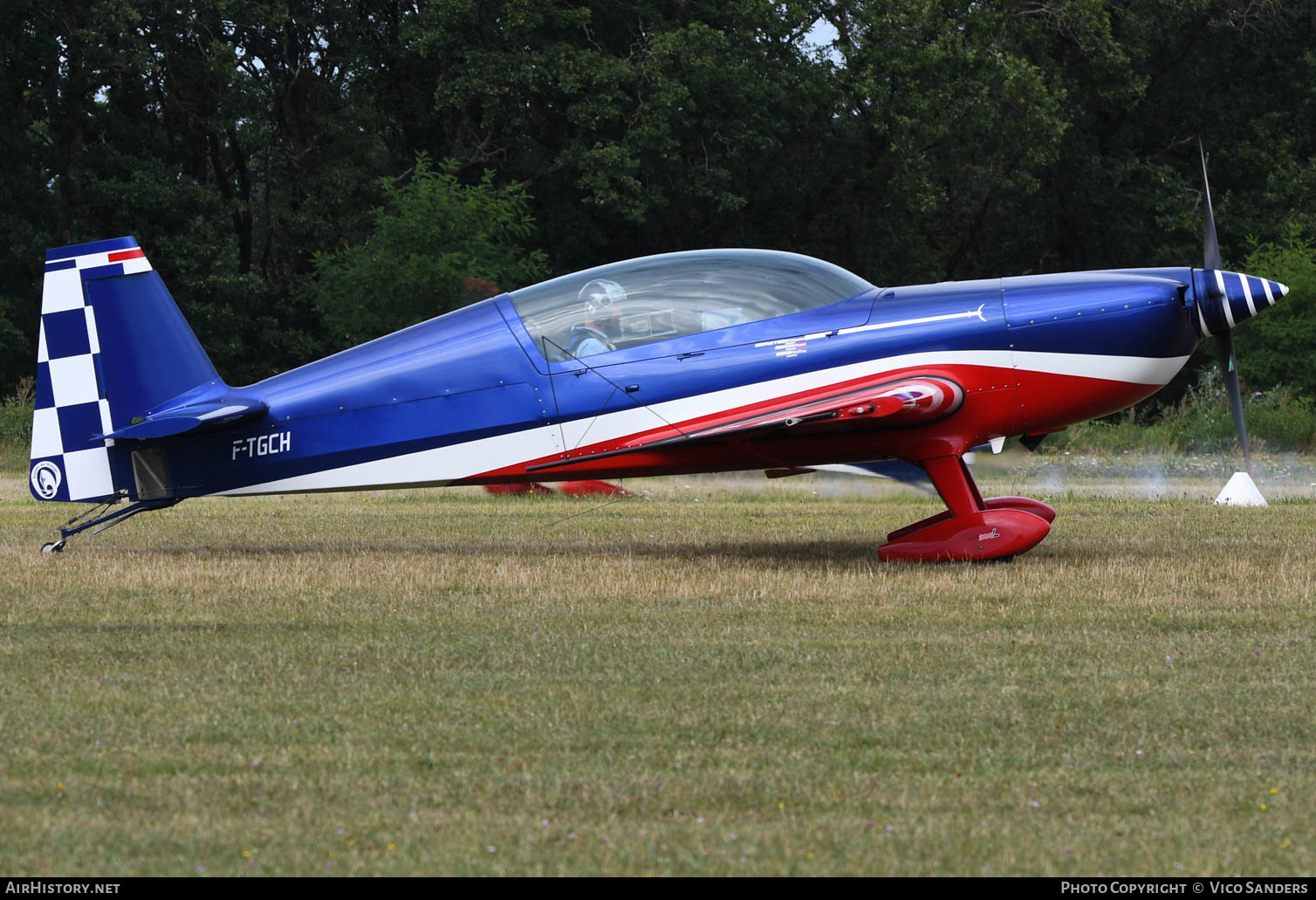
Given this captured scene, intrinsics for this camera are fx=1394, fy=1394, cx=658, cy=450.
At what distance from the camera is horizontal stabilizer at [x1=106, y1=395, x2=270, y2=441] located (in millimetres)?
10375

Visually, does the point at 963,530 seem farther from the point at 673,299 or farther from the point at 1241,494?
the point at 1241,494

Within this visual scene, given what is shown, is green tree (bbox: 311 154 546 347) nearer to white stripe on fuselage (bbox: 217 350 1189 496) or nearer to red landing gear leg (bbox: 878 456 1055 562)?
white stripe on fuselage (bbox: 217 350 1189 496)

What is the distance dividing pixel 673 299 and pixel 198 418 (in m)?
3.66

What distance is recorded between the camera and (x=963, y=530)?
10.2 m

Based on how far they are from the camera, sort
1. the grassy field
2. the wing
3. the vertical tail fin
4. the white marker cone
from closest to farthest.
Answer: the grassy field → the wing → the vertical tail fin → the white marker cone

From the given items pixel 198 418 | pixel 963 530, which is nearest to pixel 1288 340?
pixel 963 530

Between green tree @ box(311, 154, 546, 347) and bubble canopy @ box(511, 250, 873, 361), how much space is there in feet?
41.0

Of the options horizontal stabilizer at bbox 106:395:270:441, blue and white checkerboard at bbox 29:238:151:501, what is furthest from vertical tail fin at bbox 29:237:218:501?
horizontal stabilizer at bbox 106:395:270:441

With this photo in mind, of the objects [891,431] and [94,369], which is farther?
[94,369]

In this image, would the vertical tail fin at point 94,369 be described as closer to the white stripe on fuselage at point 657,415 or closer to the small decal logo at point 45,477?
the small decal logo at point 45,477

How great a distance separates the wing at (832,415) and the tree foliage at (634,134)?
18620 mm

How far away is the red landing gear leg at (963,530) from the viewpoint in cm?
1008

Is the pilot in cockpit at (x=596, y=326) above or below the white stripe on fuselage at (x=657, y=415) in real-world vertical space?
above

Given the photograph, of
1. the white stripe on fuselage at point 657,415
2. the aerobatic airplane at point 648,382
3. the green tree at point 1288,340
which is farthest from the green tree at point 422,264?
the green tree at point 1288,340
